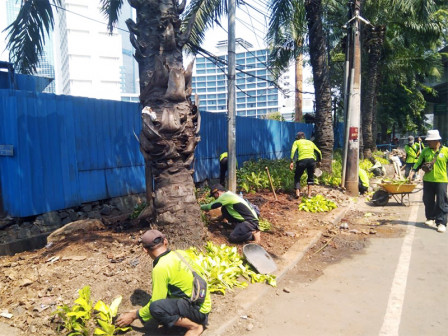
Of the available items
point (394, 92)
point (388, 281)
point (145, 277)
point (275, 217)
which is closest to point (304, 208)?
point (275, 217)

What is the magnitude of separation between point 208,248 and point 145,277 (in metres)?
1.01

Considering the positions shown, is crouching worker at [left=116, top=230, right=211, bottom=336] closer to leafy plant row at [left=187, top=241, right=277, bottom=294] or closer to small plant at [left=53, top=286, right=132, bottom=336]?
small plant at [left=53, top=286, right=132, bottom=336]

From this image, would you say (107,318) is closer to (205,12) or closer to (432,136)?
(432,136)

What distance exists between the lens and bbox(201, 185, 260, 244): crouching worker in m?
5.87

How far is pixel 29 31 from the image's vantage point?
338 inches

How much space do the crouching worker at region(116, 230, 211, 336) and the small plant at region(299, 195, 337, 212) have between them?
225 inches

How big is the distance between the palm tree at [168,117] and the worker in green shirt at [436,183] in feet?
15.9

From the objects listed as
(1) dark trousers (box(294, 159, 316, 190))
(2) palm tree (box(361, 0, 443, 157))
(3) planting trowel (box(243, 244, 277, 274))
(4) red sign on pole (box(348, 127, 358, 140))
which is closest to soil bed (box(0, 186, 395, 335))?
(3) planting trowel (box(243, 244, 277, 274))

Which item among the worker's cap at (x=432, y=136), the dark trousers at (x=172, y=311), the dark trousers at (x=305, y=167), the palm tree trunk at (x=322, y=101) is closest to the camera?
the dark trousers at (x=172, y=311)

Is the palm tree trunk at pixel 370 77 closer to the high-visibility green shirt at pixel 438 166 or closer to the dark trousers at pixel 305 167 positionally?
the dark trousers at pixel 305 167

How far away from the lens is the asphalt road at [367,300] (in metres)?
3.81

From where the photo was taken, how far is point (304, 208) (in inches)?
352

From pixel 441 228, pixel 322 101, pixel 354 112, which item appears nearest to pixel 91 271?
pixel 441 228

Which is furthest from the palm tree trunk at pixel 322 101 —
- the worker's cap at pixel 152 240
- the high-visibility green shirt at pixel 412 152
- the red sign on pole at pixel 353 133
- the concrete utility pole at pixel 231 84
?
the worker's cap at pixel 152 240
